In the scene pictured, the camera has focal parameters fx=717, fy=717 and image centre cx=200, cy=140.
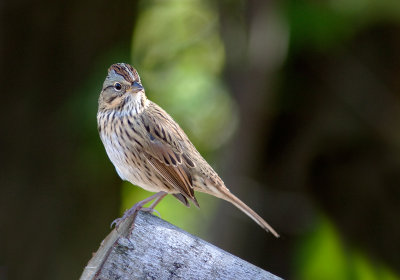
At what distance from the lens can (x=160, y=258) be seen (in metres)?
2.56

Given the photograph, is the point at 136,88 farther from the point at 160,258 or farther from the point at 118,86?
the point at 160,258

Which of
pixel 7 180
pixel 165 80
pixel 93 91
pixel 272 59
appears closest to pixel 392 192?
pixel 272 59

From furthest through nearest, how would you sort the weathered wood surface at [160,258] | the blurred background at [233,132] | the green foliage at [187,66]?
the green foliage at [187,66], the blurred background at [233,132], the weathered wood surface at [160,258]

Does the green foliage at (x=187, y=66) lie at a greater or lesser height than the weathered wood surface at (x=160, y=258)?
Result: greater

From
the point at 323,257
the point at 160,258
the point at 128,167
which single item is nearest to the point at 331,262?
the point at 323,257

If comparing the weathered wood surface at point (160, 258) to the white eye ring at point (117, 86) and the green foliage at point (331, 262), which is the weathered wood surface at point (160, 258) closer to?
the white eye ring at point (117, 86)

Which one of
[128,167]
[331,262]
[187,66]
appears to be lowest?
[128,167]

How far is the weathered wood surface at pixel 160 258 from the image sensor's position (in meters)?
2.51

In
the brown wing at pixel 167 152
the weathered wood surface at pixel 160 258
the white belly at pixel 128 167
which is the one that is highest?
the brown wing at pixel 167 152

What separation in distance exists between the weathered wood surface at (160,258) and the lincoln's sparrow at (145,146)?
6.05 feet

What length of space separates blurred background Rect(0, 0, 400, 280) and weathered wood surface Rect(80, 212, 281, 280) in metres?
4.42

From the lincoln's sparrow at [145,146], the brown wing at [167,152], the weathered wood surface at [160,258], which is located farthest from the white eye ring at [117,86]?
the weathered wood surface at [160,258]

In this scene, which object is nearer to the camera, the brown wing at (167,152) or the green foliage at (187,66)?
the brown wing at (167,152)

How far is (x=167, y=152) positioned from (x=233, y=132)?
9.90 feet
